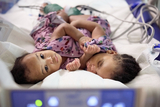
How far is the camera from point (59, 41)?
0.89m

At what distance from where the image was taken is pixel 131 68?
2.20ft

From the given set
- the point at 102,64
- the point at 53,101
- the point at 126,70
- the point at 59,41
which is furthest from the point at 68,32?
the point at 53,101

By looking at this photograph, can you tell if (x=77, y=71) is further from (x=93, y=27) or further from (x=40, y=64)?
(x=93, y=27)

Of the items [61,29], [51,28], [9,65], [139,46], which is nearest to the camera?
[9,65]

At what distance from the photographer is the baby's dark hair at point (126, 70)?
0.66m

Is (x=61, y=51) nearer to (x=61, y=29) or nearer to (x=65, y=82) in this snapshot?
(x=61, y=29)

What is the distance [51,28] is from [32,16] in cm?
35

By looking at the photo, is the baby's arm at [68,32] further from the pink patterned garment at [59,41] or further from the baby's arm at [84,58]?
the baby's arm at [84,58]

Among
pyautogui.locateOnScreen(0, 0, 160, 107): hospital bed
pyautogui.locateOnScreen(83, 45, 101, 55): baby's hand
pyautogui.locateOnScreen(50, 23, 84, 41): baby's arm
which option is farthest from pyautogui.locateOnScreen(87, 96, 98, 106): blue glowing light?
pyautogui.locateOnScreen(50, 23, 84, 41): baby's arm

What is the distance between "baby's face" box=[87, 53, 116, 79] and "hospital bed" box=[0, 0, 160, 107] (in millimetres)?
108

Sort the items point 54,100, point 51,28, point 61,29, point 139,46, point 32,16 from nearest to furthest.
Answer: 1. point 54,100
2. point 139,46
3. point 61,29
4. point 51,28
5. point 32,16

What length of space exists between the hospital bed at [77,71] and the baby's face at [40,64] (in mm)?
60

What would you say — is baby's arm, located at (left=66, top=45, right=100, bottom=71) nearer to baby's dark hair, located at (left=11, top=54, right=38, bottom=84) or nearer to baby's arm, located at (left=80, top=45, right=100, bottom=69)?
baby's arm, located at (left=80, top=45, right=100, bottom=69)

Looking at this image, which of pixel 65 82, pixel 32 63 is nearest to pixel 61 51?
pixel 32 63
